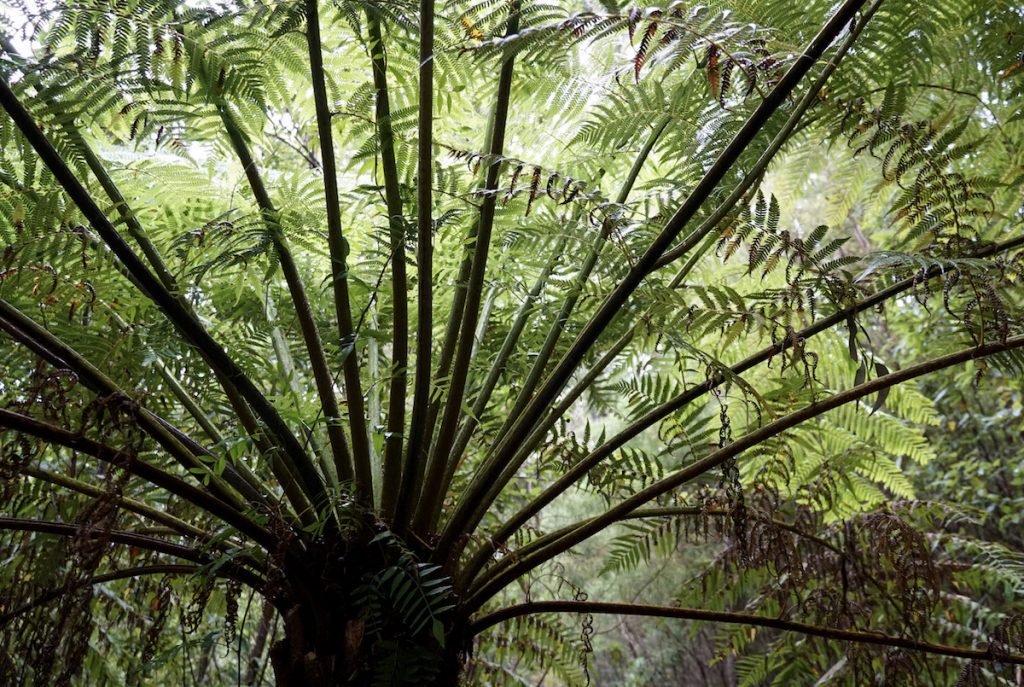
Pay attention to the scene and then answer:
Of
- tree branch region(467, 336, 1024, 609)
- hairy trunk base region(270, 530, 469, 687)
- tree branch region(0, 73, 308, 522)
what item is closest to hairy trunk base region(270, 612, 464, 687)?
hairy trunk base region(270, 530, 469, 687)

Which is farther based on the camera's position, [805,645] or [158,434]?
[805,645]

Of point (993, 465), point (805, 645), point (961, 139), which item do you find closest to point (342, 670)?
point (805, 645)

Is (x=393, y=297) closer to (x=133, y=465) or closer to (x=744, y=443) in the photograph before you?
(x=133, y=465)

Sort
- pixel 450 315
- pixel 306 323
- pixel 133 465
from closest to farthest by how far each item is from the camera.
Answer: pixel 133 465 → pixel 306 323 → pixel 450 315

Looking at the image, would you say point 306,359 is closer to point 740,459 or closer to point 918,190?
point 740,459

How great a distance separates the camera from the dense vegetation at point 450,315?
1020 mm

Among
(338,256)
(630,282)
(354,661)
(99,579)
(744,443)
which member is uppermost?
(338,256)

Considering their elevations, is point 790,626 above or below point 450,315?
below

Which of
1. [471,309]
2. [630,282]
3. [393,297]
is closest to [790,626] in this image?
[630,282]

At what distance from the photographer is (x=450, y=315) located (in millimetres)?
1403

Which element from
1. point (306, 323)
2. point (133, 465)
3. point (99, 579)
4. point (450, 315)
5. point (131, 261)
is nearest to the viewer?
point (133, 465)

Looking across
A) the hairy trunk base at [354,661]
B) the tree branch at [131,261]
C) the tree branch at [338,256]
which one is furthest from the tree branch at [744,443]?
the tree branch at [131,261]

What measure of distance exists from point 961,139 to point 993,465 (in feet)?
8.99

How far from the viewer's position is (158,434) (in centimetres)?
101
